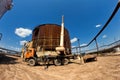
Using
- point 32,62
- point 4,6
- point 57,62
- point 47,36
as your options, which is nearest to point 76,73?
point 57,62

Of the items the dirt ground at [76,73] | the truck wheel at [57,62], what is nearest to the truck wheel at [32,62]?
the truck wheel at [57,62]

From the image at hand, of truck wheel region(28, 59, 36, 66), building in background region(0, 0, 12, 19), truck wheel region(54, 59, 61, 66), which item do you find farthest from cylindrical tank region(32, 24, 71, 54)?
building in background region(0, 0, 12, 19)

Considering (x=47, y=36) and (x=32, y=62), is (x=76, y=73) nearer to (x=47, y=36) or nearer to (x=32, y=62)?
(x=32, y=62)

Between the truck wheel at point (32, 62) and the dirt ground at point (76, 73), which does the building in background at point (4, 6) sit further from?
the dirt ground at point (76, 73)

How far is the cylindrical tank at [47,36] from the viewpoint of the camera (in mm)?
18547

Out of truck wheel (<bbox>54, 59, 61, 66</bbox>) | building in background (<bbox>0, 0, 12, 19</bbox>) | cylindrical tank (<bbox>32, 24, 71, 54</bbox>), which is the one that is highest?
building in background (<bbox>0, 0, 12, 19</bbox>)

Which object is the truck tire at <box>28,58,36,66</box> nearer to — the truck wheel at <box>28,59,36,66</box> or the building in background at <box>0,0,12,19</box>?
the truck wheel at <box>28,59,36,66</box>

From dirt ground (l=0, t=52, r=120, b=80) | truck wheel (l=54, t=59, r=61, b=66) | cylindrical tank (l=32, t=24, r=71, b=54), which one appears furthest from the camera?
cylindrical tank (l=32, t=24, r=71, b=54)

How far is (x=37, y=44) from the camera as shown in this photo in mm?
18844

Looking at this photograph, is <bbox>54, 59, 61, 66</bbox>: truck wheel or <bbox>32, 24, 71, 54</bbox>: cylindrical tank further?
<bbox>32, 24, 71, 54</bbox>: cylindrical tank

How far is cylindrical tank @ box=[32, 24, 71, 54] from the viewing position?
1855cm

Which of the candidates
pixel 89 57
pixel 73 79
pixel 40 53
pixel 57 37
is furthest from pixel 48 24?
pixel 73 79

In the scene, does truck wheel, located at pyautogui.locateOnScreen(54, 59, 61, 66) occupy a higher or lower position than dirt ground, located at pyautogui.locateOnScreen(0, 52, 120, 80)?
higher

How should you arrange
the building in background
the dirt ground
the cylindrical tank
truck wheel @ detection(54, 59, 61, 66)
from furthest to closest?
the building in background < the cylindrical tank < truck wheel @ detection(54, 59, 61, 66) < the dirt ground
